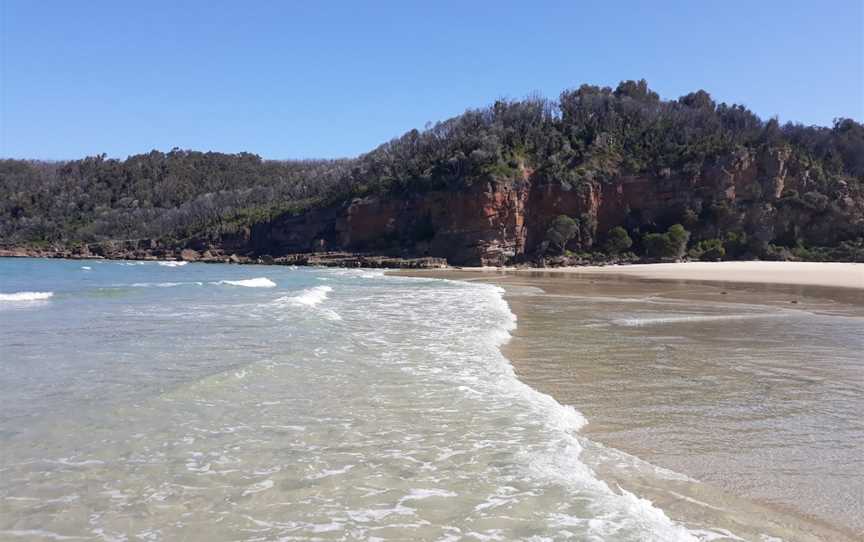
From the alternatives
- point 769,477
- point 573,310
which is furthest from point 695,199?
point 769,477

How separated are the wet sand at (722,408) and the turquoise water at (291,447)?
478 millimetres

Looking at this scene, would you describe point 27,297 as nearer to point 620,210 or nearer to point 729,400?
point 729,400

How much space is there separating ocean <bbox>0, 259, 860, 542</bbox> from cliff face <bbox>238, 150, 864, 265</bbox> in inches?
2450

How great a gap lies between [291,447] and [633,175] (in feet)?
258

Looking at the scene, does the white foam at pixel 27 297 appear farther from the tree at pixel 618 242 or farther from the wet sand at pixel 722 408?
the tree at pixel 618 242

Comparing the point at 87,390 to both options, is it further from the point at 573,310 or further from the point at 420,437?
the point at 573,310

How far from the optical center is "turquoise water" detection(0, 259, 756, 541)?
15.8 feet

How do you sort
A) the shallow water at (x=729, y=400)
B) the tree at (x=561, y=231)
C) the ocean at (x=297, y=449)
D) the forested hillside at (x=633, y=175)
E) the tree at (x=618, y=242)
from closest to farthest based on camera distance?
the ocean at (x=297, y=449) < the shallow water at (x=729, y=400) < the forested hillside at (x=633, y=175) < the tree at (x=618, y=242) < the tree at (x=561, y=231)

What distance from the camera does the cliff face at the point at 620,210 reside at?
235 ft

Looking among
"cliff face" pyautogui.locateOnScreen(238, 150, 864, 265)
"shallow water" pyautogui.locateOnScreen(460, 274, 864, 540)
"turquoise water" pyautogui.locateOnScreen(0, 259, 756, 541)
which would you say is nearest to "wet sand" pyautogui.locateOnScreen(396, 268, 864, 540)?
"shallow water" pyautogui.locateOnScreen(460, 274, 864, 540)

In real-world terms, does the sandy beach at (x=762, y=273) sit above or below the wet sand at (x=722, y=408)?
above

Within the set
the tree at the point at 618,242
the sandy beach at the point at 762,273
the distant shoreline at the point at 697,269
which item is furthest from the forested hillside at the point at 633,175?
the sandy beach at the point at 762,273

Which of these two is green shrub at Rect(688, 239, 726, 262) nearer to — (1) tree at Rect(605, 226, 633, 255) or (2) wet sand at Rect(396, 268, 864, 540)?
(1) tree at Rect(605, 226, 633, 255)

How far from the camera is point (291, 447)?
259 inches
